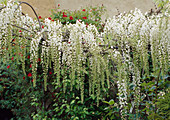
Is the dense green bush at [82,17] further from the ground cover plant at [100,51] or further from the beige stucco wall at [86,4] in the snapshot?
the ground cover plant at [100,51]

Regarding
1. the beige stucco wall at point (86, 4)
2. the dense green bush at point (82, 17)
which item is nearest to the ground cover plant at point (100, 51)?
the dense green bush at point (82, 17)

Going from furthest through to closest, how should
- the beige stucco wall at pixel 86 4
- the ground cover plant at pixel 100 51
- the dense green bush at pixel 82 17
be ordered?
1. the beige stucco wall at pixel 86 4
2. the dense green bush at pixel 82 17
3. the ground cover plant at pixel 100 51

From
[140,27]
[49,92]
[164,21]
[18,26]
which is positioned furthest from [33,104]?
[164,21]

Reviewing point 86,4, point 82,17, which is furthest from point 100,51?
point 86,4

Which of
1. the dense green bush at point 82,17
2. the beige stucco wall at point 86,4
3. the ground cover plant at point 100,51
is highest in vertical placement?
the beige stucco wall at point 86,4

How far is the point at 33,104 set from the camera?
3521 millimetres

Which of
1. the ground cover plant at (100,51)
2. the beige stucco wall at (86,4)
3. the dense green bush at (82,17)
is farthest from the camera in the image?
the beige stucco wall at (86,4)

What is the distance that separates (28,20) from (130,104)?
1.71 m

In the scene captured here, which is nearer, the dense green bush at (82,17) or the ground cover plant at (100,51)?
the ground cover plant at (100,51)

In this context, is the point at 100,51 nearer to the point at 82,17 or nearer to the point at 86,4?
the point at 82,17

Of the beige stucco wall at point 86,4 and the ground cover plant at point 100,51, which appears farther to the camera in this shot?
the beige stucco wall at point 86,4

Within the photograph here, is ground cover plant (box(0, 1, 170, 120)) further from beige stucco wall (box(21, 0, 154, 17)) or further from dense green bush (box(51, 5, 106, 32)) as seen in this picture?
beige stucco wall (box(21, 0, 154, 17))

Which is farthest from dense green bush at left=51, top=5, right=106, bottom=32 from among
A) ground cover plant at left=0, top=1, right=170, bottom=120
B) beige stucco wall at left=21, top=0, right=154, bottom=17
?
ground cover plant at left=0, top=1, right=170, bottom=120

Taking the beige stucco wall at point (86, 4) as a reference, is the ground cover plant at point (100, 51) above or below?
below
